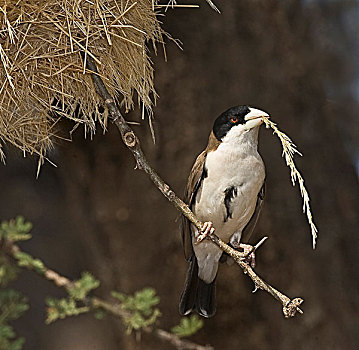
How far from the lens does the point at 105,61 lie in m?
0.64

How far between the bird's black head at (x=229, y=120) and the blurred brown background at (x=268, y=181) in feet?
1.60

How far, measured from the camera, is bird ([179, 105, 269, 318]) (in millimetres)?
670

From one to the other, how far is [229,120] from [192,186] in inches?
4.8

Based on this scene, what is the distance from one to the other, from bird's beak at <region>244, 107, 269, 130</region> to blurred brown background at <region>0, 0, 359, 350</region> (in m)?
0.54

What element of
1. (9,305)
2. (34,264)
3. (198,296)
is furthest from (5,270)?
(198,296)

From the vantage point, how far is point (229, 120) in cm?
67

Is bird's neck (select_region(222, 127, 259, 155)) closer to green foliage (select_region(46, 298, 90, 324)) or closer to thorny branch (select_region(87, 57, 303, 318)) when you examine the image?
thorny branch (select_region(87, 57, 303, 318))

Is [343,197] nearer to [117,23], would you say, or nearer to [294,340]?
[294,340]

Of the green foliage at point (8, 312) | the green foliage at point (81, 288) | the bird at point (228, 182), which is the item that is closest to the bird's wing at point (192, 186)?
the bird at point (228, 182)

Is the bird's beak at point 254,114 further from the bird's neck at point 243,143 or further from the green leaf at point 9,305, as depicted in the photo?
the green leaf at point 9,305

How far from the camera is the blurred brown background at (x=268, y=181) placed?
119cm

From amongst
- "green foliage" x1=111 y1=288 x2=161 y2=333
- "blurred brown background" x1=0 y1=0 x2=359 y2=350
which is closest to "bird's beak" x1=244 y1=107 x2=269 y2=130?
"green foliage" x1=111 y1=288 x2=161 y2=333

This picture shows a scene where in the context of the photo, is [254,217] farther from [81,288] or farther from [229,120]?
[81,288]

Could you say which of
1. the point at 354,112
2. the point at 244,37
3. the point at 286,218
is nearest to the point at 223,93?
the point at 244,37
